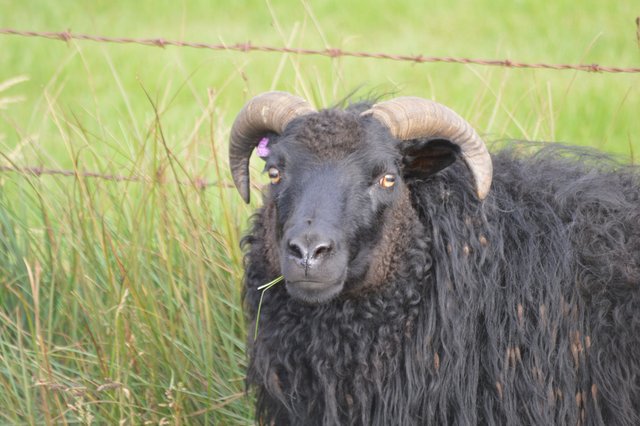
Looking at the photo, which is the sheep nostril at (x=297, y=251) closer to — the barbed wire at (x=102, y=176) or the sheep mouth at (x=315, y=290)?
the sheep mouth at (x=315, y=290)

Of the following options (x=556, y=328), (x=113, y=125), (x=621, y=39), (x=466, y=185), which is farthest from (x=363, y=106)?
(x=621, y=39)

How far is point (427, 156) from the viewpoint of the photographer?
4.26m

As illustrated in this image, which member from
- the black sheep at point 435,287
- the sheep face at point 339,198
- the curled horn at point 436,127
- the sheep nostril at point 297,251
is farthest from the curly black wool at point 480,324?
the sheep nostril at point 297,251

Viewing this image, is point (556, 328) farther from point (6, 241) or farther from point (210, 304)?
point (6, 241)

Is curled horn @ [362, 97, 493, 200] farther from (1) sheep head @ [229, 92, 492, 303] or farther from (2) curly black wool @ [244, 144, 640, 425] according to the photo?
(2) curly black wool @ [244, 144, 640, 425]

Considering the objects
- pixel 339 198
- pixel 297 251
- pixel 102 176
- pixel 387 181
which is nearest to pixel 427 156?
pixel 387 181

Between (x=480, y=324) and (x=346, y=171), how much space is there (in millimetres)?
916

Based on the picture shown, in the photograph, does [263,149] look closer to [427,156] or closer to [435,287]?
[427,156]

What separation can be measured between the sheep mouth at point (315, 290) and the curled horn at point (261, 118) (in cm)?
80

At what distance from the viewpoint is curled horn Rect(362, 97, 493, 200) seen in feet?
13.4

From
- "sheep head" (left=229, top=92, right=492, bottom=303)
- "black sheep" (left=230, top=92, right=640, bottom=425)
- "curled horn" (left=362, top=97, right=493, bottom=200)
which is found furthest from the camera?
"curled horn" (left=362, top=97, right=493, bottom=200)

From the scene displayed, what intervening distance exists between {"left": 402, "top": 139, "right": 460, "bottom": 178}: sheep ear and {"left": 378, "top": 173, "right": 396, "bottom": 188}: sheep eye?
175 millimetres

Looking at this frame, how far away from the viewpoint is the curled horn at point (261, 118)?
14.2 feet

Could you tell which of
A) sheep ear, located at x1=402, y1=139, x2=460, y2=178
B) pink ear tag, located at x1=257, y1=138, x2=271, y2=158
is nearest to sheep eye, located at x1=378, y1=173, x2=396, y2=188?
sheep ear, located at x1=402, y1=139, x2=460, y2=178
